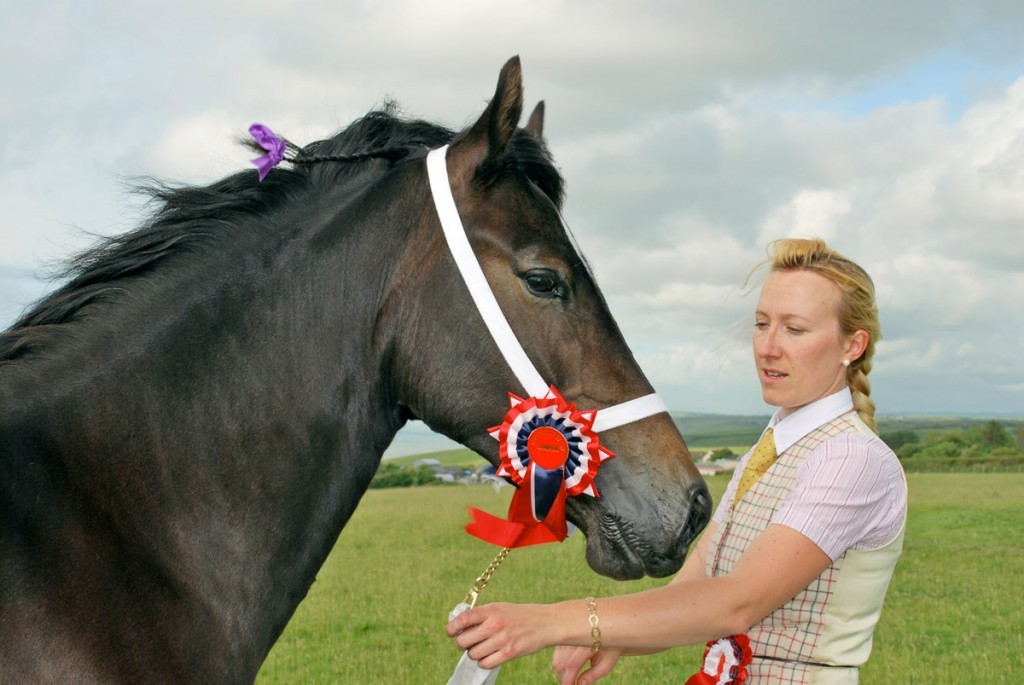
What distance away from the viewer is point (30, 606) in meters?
2.28

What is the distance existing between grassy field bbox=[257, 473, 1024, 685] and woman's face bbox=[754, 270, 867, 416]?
240 inches

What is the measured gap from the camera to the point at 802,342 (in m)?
3.02

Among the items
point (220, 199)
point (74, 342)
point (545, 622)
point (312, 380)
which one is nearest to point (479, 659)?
point (545, 622)

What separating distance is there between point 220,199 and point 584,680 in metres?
2.11

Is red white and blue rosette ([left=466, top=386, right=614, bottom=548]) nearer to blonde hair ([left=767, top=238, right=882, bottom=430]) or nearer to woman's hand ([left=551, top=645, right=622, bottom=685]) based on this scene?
woman's hand ([left=551, top=645, right=622, bottom=685])

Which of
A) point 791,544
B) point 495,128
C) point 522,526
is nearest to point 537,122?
point 495,128

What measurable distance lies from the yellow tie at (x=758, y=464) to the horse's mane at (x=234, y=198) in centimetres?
122

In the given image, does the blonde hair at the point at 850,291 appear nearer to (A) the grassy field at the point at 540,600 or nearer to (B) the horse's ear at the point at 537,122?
(B) the horse's ear at the point at 537,122

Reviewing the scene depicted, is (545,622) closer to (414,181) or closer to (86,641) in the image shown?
Result: (86,641)

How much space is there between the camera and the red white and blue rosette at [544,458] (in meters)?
2.76

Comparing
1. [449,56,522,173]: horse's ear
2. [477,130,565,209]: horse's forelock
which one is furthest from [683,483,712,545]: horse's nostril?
[449,56,522,173]: horse's ear

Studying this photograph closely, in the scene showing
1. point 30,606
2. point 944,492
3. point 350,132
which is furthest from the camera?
point 944,492

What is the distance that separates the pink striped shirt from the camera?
8.88 feet

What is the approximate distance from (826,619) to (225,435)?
6.83 ft
